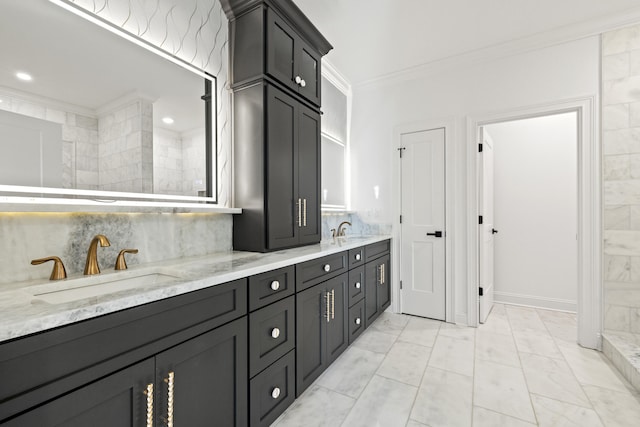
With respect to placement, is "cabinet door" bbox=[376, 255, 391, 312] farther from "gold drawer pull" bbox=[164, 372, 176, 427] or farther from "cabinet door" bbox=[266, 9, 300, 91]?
"gold drawer pull" bbox=[164, 372, 176, 427]

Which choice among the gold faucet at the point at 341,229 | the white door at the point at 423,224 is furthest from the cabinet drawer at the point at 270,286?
the white door at the point at 423,224

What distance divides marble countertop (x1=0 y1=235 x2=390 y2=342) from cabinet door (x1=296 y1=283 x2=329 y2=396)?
0.29 metres

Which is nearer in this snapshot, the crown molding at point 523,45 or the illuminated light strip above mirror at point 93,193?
the illuminated light strip above mirror at point 93,193

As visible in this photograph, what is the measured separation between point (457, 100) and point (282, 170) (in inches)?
87.8

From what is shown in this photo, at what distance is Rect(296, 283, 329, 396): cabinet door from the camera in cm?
172

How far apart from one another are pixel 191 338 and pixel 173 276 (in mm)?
406

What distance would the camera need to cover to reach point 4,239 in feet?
3.60

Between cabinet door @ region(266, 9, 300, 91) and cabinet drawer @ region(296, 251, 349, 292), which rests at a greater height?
cabinet door @ region(266, 9, 300, 91)

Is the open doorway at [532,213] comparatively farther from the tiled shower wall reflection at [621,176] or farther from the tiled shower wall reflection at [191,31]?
the tiled shower wall reflection at [191,31]

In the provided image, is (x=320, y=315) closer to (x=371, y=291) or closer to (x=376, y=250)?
(x=371, y=291)

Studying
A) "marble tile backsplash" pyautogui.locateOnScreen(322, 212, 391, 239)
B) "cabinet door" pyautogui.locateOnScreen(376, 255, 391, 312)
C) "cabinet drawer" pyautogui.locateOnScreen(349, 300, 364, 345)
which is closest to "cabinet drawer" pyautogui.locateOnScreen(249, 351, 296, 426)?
"cabinet drawer" pyautogui.locateOnScreen(349, 300, 364, 345)

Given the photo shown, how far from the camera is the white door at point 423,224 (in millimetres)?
3121

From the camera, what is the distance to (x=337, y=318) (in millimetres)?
2182

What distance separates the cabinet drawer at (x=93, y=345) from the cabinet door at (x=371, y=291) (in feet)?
5.83
